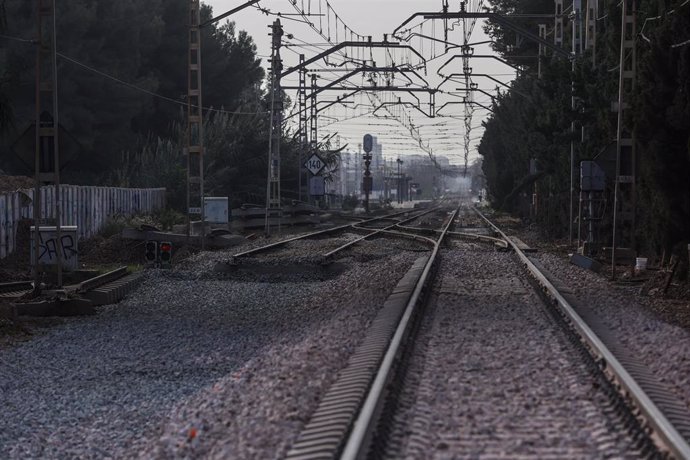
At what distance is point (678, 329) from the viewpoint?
11516mm

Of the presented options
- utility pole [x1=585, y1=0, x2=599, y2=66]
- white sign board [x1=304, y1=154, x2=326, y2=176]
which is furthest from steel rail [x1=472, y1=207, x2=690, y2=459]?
white sign board [x1=304, y1=154, x2=326, y2=176]

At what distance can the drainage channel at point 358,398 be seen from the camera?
239 inches

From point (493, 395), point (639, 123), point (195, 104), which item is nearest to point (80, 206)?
point (195, 104)

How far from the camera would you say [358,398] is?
7.31 metres

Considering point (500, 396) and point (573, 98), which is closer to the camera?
point (500, 396)

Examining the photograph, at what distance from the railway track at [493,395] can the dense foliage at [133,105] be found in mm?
33508

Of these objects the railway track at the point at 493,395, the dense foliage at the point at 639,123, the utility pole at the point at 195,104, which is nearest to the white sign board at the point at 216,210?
the utility pole at the point at 195,104

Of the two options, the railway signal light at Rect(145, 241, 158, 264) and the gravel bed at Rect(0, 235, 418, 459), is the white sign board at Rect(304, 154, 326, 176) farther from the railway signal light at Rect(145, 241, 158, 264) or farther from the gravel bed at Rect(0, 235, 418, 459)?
the gravel bed at Rect(0, 235, 418, 459)

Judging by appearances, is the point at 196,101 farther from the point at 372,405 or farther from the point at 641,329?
the point at 372,405

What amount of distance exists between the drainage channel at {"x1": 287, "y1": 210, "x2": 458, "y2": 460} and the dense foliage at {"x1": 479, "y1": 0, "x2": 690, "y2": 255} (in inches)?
304

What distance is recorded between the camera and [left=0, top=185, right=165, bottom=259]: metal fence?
25.1 metres

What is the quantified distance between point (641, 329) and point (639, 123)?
→ 8085 mm

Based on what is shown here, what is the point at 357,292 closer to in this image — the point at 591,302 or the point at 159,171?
the point at 591,302

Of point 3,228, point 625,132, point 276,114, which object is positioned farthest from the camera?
point 276,114
